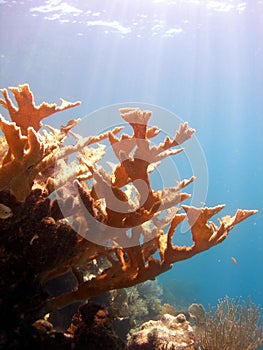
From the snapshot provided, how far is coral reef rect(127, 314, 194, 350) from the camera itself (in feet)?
12.6

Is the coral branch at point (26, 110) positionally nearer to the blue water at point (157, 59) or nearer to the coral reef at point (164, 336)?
the coral reef at point (164, 336)

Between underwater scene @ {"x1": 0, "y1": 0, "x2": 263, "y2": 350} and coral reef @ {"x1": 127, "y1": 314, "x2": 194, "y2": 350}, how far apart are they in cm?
3

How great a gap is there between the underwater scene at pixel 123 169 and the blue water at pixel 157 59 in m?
0.26

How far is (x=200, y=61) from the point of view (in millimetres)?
41031

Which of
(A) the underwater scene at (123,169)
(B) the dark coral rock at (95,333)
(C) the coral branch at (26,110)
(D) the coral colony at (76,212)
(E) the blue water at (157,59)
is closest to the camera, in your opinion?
(D) the coral colony at (76,212)

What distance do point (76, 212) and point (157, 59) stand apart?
43.0 m

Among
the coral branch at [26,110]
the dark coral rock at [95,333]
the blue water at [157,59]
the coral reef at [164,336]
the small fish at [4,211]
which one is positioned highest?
the blue water at [157,59]

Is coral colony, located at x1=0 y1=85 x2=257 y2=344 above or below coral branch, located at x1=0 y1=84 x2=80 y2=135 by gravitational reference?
below

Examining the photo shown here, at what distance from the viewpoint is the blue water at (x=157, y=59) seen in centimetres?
2830

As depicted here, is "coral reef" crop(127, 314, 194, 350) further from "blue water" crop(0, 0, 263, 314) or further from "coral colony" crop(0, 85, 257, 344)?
"blue water" crop(0, 0, 263, 314)

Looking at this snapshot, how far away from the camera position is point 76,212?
257cm

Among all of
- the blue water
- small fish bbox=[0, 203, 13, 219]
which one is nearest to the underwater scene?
small fish bbox=[0, 203, 13, 219]

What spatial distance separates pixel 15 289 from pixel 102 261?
4.20 meters

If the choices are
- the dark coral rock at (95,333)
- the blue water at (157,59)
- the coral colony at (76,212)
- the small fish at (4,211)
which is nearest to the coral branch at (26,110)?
the coral colony at (76,212)
